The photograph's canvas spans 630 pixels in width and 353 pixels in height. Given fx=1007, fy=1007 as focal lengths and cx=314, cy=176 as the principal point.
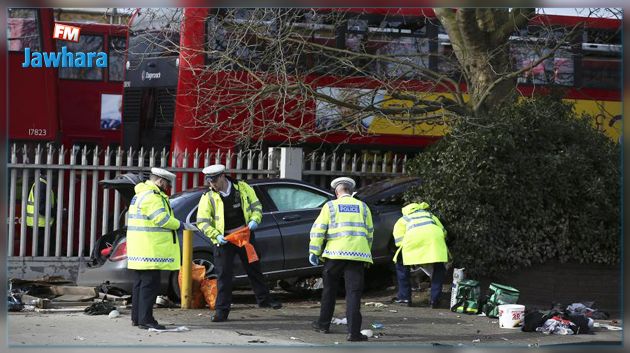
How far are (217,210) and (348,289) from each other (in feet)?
6.65

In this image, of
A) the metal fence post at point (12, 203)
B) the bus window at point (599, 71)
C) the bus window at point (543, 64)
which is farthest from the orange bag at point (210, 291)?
the bus window at point (599, 71)

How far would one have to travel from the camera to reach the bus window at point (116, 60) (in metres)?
20.3

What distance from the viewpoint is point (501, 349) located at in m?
10.0

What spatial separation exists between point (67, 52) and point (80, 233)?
5615 mm

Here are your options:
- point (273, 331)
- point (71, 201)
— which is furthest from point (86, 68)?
point (273, 331)

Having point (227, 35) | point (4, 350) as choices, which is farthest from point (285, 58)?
point (4, 350)

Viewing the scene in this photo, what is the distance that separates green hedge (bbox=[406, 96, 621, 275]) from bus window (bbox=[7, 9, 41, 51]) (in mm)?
7647

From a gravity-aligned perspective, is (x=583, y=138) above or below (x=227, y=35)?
below

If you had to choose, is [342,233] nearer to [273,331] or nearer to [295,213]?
[273,331]

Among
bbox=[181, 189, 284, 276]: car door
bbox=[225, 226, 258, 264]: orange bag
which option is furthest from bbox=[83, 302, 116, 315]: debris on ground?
bbox=[225, 226, 258, 264]: orange bag

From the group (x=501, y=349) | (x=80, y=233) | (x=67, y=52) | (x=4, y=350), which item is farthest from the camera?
(x=67, y=52)

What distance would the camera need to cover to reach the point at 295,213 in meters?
13.0

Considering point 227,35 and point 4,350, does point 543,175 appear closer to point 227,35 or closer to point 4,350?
point 227,35

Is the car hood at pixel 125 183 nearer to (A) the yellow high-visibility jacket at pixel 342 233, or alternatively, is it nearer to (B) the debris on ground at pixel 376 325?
(A) the yellow high-visibility jacket at pixel 342 233
